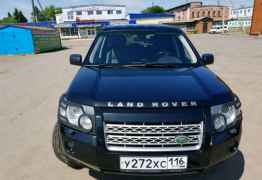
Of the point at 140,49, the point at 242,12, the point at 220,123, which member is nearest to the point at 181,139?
the point at 220,123

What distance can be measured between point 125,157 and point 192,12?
87.1 metres

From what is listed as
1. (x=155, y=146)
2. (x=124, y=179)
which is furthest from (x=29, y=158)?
(x=155, y=146)

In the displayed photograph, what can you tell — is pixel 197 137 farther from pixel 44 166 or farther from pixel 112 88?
pixel 44 166

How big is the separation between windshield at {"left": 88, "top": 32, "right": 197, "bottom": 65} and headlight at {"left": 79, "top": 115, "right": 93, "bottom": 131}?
4.11 feet

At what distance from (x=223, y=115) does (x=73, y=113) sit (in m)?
1.43

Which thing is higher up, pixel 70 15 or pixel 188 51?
pixel 70 15

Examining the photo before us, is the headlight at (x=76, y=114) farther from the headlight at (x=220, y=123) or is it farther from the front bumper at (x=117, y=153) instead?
the headlight at (x=220, y=123)

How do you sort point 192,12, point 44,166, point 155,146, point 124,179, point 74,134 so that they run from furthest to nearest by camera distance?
1. point 192,12
2. point 44,166
3. point 124,179
4. point 74,134
5. point 155,146

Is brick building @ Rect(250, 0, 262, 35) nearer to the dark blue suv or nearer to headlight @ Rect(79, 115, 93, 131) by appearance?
the dark blue suv

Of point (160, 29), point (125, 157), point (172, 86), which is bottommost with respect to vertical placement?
point (125, 157)

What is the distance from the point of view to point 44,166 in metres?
3.22

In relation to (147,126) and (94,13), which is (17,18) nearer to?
(94,13)

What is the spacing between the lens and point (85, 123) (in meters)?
2.33

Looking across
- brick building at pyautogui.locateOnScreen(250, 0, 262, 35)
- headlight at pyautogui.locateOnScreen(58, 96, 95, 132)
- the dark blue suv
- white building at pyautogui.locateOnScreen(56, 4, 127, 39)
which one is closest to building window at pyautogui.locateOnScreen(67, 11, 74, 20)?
white building at pyautogui.locateOnScreen(56, 4, 127, 39)
